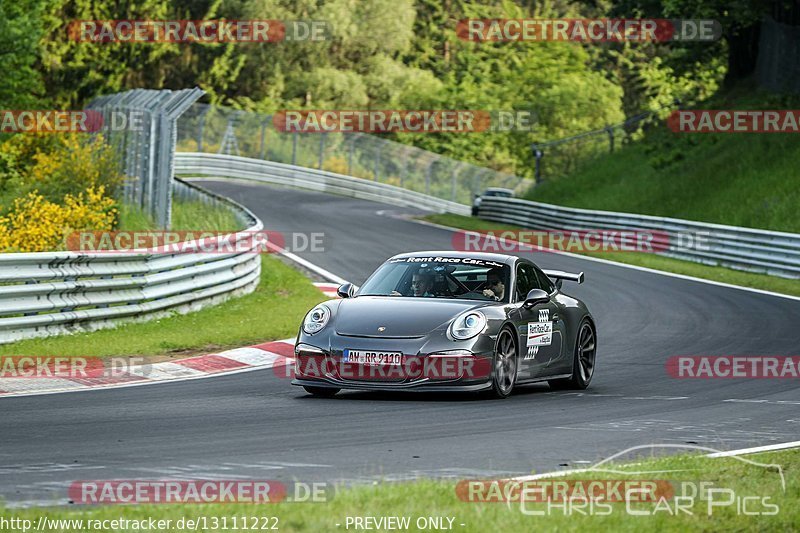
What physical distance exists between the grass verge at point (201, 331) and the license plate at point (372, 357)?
3771 millimetres

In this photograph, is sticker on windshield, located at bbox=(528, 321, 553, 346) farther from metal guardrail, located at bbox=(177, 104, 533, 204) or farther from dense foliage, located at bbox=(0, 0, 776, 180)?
dense foliage, located at bbox=(0, 0, 776, 180)

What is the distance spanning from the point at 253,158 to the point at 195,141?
2.46 metres

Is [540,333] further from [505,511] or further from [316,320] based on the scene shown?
[505,511]

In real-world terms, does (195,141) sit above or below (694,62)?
below

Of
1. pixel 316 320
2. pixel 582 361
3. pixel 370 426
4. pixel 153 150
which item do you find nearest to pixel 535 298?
pixel 582 361

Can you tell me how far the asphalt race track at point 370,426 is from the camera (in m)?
7.97

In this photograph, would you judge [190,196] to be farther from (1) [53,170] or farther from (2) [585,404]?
(2) [585,404]

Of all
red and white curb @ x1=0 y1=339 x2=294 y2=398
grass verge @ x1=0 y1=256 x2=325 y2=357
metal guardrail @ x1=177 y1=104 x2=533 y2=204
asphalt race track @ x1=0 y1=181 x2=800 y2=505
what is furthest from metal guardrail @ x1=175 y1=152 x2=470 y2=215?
A: red and white curb @ x1=0 y1=339 x2=294 y2=398

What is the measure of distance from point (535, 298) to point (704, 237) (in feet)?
66.2

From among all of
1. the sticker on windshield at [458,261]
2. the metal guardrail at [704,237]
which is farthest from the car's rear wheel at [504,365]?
the metal guardrail at [704,237]

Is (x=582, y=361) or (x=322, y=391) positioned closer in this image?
(x=322, y=391)

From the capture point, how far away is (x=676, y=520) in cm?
659

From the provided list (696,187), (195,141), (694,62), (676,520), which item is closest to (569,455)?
(676,520)

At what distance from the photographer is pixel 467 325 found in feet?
38.6
